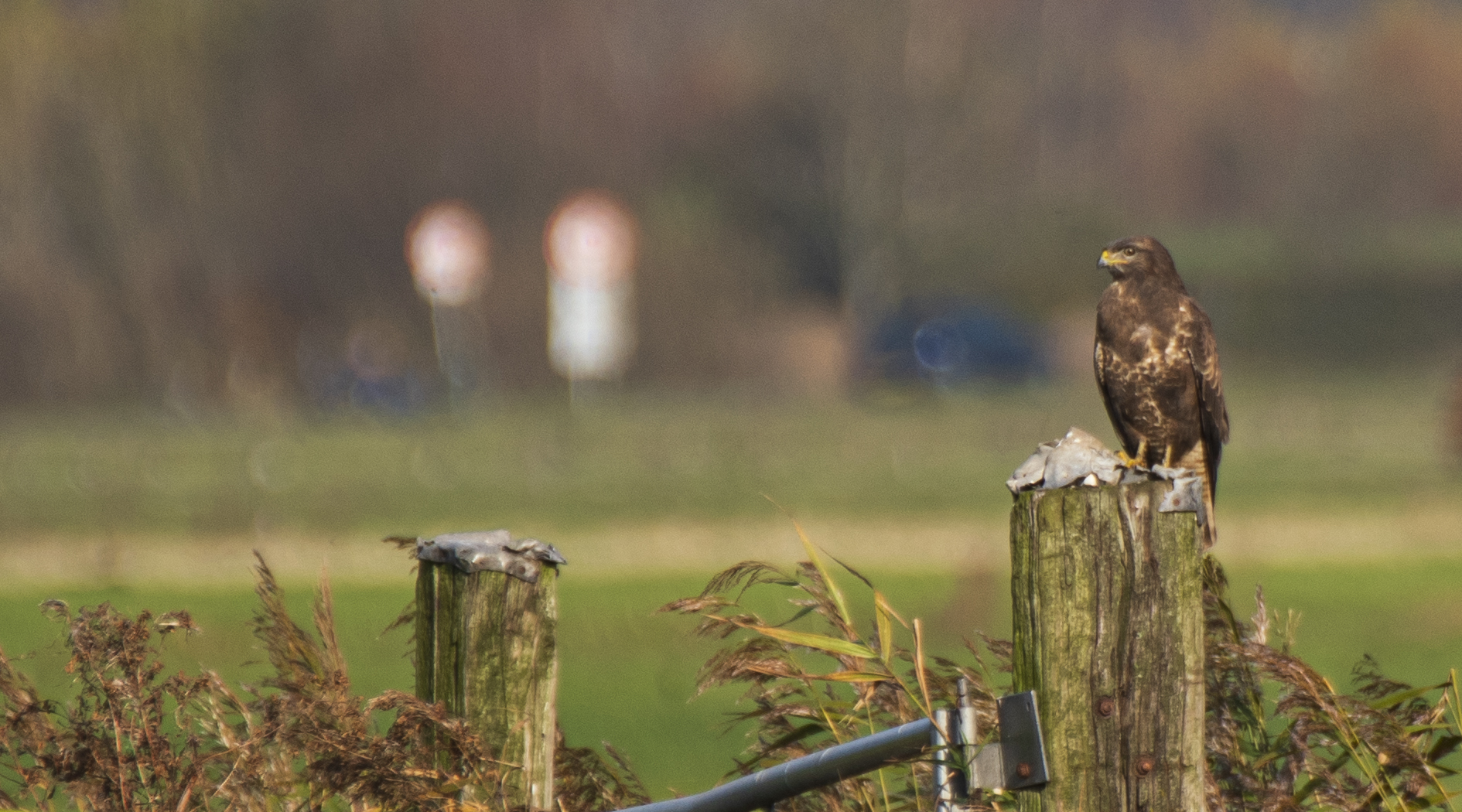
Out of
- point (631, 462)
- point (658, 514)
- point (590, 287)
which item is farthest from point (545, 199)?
point (658, 514)

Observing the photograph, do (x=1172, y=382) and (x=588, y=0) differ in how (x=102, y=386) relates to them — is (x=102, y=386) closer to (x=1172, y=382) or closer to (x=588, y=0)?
(x=588, y=0)

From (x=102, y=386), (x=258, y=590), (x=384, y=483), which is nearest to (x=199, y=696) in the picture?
(x=258, y=590)

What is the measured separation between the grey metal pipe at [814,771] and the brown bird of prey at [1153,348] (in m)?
2.40

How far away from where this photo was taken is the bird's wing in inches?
223

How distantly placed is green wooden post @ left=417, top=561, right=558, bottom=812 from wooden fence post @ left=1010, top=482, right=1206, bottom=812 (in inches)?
41.2

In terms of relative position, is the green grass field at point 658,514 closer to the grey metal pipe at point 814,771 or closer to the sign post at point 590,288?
the sign post at point 590,288

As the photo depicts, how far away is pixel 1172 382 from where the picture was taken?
571 cm

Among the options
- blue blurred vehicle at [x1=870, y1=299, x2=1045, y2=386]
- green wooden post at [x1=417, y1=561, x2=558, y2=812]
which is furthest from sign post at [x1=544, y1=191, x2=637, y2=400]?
green wooden post at [x1=417, y1=561, x2=558, y2=812]

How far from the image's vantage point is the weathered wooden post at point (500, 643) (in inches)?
144

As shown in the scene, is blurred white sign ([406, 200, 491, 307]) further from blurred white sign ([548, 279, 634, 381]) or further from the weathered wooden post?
the weathered wooden post

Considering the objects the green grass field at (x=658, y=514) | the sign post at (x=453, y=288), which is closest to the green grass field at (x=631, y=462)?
the green grass field at (x=658, y=514)

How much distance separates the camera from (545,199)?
123 feet

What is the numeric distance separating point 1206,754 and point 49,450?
23.9m

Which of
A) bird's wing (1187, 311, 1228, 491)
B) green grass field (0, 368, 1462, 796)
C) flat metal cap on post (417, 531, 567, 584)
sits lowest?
flat metal cap on post (417, 531, 567, 584)
